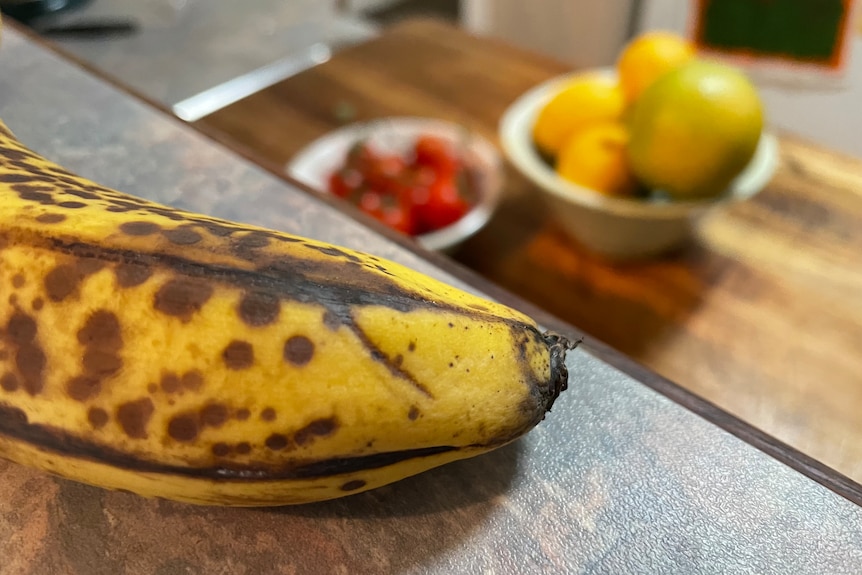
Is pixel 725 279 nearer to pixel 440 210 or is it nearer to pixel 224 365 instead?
pixel 440 210

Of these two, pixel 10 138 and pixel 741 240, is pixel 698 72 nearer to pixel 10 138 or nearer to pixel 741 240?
pixel 741 240

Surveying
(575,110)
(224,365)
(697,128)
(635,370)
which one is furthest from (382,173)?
(224,365)

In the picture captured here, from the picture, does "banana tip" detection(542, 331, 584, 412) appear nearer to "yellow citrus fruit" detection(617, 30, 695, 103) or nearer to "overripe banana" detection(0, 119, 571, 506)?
"overripe banana" detection(0, 119, 571, 506)

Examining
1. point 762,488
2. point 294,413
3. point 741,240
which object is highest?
point 294,413

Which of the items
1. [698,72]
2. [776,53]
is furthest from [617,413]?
[776,53]

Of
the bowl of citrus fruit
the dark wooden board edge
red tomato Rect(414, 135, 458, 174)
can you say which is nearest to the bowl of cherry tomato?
red tomato Rect(414, 135, 458, 174)

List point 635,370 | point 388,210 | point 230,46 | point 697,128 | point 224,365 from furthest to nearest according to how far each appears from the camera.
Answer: point 230,46, point 388,210, point 697,128, point 635,370, point 224,365

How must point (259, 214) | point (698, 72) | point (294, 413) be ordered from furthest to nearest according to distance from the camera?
1. point (698, 72)
2. point (259, 214)
3. point (294, 413)
